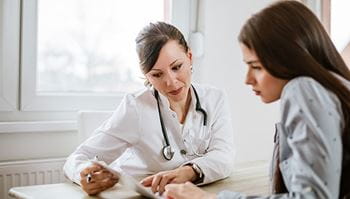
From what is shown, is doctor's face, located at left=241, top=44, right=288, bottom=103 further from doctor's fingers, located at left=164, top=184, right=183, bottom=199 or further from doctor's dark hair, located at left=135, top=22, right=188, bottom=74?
doctor's dark hair, located at left=135, top=22, right=188, bottom=74

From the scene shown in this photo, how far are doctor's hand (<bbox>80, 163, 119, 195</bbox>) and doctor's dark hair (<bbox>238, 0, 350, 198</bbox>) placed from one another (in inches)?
24.4

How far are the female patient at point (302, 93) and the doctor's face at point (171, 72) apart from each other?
645 millimetres

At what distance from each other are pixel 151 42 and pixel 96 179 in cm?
54

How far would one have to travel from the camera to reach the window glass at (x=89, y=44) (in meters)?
2.17

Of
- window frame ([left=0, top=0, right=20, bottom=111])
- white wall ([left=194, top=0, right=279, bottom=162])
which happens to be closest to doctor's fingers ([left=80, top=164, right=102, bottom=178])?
window frame ([left=0, top=0, right=20, bottom=111])

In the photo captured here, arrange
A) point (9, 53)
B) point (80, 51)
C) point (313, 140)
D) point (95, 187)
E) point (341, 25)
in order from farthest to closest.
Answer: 1. point (341, 25)
2. point (80, 51)
3. point (9, 53)
4. point (95, 187)
5. point (313, 140)

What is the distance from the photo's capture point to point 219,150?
1646 mm

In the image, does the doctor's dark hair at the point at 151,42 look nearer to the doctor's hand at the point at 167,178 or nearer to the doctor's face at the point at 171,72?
the doctor's face at the point at 171,72

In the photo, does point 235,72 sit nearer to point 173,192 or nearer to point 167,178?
point 167,178

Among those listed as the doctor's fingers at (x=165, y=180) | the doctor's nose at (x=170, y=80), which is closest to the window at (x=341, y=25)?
the doctor's nose at (x=170, y=80)

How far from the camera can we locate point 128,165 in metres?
1.66

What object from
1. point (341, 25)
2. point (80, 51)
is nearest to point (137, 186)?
point (80, 51)

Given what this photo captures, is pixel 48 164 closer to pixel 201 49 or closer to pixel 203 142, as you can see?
pixel 203 142

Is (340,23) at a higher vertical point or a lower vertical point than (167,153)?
higher
